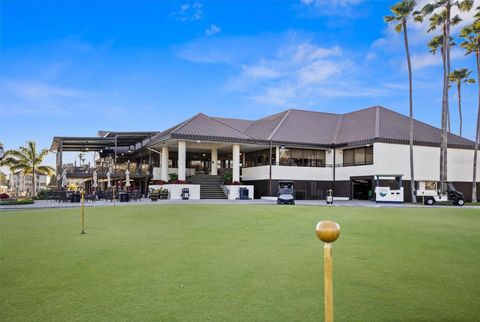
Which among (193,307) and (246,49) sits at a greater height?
(246,49)

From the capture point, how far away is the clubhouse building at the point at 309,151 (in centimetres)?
3806

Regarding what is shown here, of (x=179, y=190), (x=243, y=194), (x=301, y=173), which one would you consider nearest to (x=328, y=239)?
(x=179, y=190)

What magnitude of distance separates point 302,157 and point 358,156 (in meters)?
5.94

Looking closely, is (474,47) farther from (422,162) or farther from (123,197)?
(123,197)

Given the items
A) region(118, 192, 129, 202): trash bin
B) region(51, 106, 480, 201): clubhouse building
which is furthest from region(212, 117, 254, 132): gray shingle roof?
region(118, 192, 129, 202): trash bin

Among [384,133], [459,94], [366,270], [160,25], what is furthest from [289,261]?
[459,94]

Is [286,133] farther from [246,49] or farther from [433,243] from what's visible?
[433,243]

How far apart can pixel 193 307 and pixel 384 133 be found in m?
37.3

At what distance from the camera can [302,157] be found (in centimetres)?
4259

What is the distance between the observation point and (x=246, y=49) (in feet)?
90.0

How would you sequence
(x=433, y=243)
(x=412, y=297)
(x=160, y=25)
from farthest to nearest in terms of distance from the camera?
(x=160, y=25)
(x=433, y=243)
(x=412, y=297)

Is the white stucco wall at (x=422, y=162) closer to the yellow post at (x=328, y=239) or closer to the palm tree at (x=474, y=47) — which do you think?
the palm tree at (x=474, y=47)

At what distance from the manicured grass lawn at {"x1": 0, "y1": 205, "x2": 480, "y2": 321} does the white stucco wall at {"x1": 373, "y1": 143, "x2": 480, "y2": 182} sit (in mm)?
27660

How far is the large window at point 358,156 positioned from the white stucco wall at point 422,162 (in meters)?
1.41
